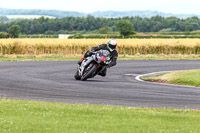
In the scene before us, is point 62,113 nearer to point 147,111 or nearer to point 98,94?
point 147,111

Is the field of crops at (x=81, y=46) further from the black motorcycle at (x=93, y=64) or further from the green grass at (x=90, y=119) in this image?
the green grass at (x=90, y=119)

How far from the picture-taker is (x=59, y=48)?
140ft

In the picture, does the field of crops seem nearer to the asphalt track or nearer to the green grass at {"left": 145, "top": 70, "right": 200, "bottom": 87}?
the asphalt track

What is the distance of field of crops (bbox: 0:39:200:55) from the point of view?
136 ft

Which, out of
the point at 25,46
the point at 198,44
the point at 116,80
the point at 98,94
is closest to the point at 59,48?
the point at 25,46

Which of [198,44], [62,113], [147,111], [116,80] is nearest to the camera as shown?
[62,113]

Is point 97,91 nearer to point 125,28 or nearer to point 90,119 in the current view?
point 90,119

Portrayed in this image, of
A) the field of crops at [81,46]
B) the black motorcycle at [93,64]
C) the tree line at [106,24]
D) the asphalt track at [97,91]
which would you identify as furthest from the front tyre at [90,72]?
the tree line at [106,24]

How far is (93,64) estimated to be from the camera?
2019 cm

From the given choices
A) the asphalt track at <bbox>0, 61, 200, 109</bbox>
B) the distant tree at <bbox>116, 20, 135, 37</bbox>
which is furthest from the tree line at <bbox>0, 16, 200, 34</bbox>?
the asphalt track at <bbox>0, 61, 200, 109</bbox>

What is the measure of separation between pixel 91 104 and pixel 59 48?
1157 inches

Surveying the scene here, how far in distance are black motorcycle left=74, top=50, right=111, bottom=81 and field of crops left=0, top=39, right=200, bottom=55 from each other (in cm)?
2053

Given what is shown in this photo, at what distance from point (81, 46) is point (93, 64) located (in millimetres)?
23099

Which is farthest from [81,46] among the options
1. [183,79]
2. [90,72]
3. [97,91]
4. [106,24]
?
[106,24]
